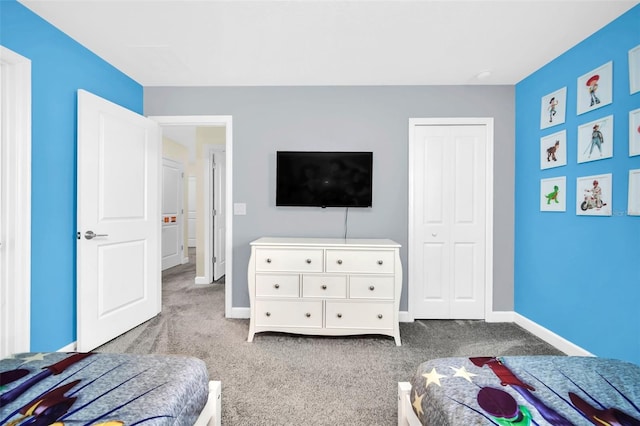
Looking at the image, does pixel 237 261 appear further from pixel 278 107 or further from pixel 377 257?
pixel 278 107

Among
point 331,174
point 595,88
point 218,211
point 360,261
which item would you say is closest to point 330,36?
point 331,174

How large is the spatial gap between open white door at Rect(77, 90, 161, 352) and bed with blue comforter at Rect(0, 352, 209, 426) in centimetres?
134

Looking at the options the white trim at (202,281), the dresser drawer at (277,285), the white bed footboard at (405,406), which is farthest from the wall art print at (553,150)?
the white trim at (202,281)

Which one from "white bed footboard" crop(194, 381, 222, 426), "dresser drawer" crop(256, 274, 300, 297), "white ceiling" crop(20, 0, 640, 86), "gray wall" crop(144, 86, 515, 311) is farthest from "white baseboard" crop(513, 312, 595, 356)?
"white bed footboard" crop(194, 381, 222, 426)

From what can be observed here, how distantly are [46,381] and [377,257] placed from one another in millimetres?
2076

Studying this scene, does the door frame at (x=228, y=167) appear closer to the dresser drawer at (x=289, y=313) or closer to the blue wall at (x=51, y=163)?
the dresser drawer at (x=289, y=313)

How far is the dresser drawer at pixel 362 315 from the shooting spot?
2467 mm

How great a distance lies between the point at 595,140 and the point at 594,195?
15.6 inches

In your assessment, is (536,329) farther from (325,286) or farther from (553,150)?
(325,286)

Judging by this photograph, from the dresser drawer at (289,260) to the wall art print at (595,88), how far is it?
2322mm

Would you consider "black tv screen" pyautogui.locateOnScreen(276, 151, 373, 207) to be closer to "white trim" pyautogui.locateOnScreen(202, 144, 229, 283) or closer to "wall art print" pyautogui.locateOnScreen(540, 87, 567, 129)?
"wall art print" pyautogui.locateOnScreen(540, 87, 567, 129)

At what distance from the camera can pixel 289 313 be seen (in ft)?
8.25

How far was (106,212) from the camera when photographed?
7.97ft

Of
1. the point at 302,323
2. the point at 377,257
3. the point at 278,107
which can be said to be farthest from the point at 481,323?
the point at 278,107
